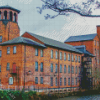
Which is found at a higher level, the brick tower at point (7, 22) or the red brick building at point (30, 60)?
the brick tower at point (7, 22)

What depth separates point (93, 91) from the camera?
4347 cm

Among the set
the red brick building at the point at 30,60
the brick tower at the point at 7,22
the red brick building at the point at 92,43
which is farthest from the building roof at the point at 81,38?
the brick tower at the point at 7,22

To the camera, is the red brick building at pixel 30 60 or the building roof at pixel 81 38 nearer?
the red brick building at pixel 30 60

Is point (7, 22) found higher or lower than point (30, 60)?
higher

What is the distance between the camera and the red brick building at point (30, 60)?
34375 millimetres

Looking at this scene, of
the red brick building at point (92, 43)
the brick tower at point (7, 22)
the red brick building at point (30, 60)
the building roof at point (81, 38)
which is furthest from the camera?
the building roof at point (81, 38)

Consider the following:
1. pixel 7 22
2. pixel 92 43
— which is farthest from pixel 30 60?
pixel 92 43

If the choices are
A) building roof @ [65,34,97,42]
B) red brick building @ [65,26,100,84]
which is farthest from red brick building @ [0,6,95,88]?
building roof @ [65,34,97,42]

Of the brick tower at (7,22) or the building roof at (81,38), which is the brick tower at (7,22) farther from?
the building roof at (81,38)

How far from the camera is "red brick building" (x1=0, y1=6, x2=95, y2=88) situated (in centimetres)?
3438

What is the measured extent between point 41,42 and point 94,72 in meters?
18.2

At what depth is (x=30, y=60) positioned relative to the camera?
116 feet

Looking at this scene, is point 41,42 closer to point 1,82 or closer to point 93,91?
point 1,82

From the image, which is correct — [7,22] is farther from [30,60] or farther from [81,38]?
[81,38]
